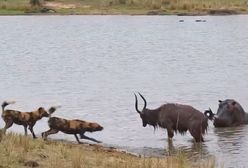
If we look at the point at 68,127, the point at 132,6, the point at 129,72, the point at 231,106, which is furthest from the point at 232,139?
the point at 132,6

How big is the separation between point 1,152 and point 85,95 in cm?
1075

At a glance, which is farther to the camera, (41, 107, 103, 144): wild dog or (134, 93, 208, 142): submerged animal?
(134, 93, 208, 142): submerged animal

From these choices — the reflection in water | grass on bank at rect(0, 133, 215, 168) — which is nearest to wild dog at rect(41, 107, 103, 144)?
grass on bank at rect(0, 133, 215, 168)

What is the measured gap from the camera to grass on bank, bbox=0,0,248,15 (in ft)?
183

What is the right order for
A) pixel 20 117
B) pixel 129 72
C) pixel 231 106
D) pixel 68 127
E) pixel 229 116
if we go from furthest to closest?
pixel 129 72 → pixel 231 106 → pixel 229 116 → pixel 20 117 → pixel 68 127

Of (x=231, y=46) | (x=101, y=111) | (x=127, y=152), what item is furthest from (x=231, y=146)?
(x=231, y=46)

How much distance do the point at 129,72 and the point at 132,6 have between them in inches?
1268

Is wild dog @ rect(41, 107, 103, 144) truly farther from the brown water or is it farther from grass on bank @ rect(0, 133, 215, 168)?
grass on bank @ rect(0, 133, 215, 168)

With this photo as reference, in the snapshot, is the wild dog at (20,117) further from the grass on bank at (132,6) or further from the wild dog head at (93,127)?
the grass on bank at (132,6)

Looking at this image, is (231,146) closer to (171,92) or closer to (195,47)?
(171,92)

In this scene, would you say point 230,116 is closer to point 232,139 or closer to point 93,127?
point 232,139

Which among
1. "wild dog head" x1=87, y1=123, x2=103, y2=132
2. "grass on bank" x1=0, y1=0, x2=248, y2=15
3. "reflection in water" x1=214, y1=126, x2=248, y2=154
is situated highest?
"wild dog head" x1=87, y1=123, x2=103, y2=132

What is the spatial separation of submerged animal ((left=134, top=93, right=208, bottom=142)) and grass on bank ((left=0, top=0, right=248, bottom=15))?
39833 millimetres

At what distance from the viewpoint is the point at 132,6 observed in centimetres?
5825
